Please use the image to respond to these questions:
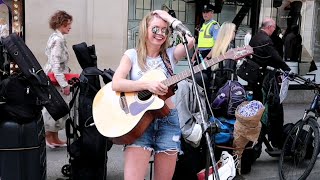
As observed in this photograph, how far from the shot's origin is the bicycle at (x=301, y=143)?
4402mm

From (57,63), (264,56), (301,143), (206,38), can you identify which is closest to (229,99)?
(301,143)

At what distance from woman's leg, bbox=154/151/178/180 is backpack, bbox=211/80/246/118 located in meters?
1.44

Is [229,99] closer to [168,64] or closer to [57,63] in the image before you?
[168,64]

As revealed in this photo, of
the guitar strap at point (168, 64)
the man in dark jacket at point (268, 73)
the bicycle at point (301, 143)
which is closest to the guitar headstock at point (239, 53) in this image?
the guitar strap at point (168, 64)

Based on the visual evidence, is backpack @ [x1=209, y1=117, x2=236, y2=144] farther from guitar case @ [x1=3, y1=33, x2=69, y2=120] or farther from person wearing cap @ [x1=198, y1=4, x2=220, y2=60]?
person wearing cap @ [x1=198, y1=4, x2=220, y2=60]

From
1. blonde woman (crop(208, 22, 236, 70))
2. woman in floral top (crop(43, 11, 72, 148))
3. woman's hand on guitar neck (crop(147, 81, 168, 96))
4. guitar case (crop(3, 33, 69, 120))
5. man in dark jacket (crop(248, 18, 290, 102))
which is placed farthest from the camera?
man in dark jacket (crop(248, 18, 290, 102))

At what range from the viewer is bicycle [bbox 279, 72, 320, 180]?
173 inches

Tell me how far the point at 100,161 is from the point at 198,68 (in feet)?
5.00

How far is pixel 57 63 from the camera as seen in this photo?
5.05m

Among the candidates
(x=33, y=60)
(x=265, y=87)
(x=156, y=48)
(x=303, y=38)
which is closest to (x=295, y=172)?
(x=265, y=87)

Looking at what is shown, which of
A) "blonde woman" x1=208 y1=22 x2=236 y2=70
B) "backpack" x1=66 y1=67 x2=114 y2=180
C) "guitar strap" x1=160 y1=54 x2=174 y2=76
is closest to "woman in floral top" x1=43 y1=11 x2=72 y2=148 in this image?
"backpack" x1=66 y1=67 x2=114 y2=180

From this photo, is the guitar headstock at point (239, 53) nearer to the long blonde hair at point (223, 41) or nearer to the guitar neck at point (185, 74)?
the guitar neck at point (185, 74)

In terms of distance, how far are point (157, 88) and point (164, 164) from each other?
576mm

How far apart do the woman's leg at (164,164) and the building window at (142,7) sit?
5631mm
